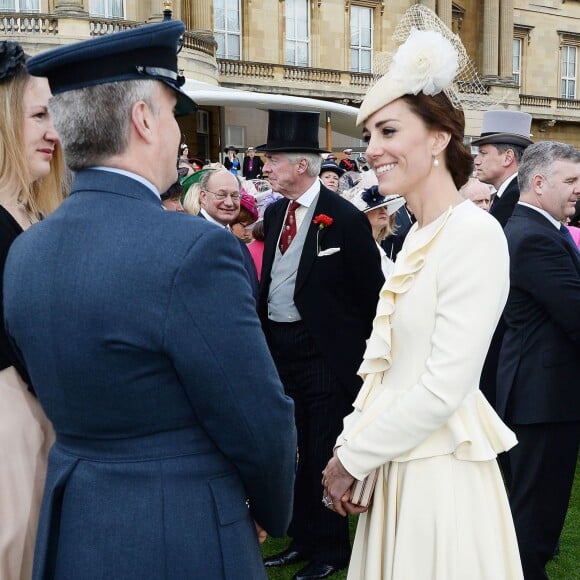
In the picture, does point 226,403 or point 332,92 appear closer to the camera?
point 226,403

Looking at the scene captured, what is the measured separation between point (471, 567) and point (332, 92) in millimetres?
27862

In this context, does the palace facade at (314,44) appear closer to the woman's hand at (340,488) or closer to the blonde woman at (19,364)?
the blonde woman at (19,364)

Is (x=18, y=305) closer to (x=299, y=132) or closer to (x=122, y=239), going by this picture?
(x=122, y=239)

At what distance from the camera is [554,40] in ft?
121

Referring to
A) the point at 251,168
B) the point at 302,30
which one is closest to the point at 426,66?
the point at 251,168

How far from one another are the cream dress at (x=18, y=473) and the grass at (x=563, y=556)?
210 centimetres

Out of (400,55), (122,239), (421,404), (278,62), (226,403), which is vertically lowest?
(421,404)

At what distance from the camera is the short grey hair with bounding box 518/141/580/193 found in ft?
11.4

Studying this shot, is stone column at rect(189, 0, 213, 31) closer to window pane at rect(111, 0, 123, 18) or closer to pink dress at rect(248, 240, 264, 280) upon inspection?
window pane at rect(111, 0, 123, 18)

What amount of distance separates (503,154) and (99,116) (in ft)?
13.2

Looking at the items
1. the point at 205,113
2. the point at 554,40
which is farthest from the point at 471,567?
the point at 554,40

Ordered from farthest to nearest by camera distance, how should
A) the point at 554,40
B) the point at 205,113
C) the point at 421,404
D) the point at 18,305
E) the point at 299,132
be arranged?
the point at 554,40 → the point at 205,113 → the point at 299,132 → the point at 421,404 → the point at 18,305

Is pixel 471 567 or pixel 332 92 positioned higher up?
pixel 332 92

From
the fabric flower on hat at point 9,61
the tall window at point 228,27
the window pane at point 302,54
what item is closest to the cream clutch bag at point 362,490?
the fabric flower on hat at point 9,61
